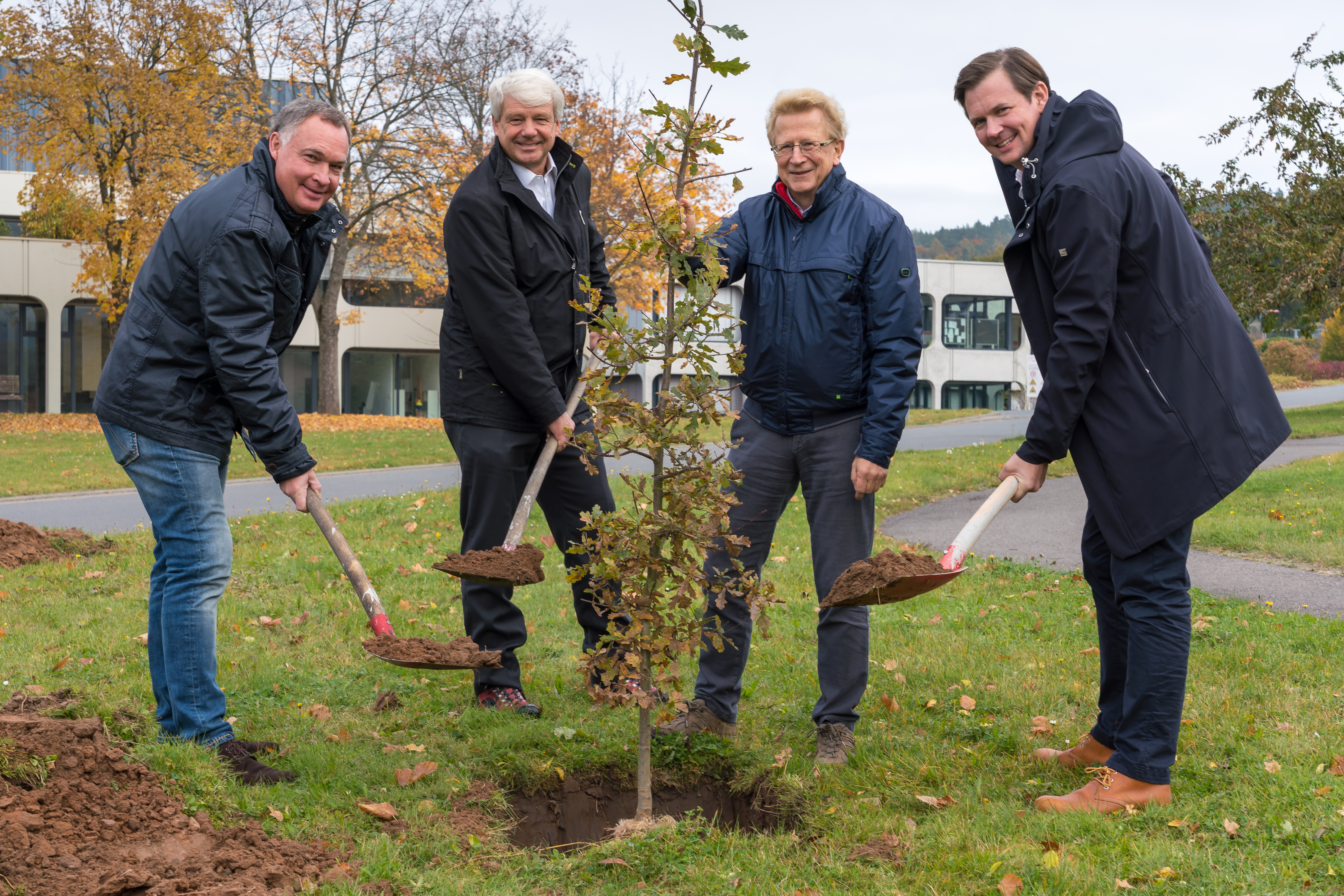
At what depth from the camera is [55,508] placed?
11.2 meters

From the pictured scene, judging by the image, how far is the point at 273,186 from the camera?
3.67 m

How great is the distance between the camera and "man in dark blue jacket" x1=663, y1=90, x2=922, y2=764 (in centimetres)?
386

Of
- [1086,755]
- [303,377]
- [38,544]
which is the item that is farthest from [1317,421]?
[303,377]

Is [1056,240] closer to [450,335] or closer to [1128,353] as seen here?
[1128,353]

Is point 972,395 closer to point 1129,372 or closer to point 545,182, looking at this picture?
point 545,182

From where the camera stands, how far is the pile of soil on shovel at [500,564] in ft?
12.6

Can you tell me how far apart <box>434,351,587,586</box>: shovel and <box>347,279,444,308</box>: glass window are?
102 ft

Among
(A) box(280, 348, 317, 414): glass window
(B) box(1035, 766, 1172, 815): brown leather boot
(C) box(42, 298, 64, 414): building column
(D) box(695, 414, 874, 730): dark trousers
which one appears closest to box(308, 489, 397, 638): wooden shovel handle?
(D) box(695, 414, 874, 730): dark trousers

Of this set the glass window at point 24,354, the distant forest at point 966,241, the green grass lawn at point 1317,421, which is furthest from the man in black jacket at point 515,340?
the distant forest at point 966,241

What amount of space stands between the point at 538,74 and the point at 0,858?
10.5ft

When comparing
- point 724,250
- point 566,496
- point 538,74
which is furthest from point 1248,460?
point 538,74

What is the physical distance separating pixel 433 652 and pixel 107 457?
14932 millimetres

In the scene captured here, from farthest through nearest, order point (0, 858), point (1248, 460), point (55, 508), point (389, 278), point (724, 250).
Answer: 1. point (389, 278)
2. point (55, 508)
3. point (724, 250)
4. point (1248, 460)
5. point (0, 858)

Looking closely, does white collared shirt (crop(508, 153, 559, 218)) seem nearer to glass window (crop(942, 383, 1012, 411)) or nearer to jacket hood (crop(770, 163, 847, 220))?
jacket hood (crop(770, 163, 847, 220))
